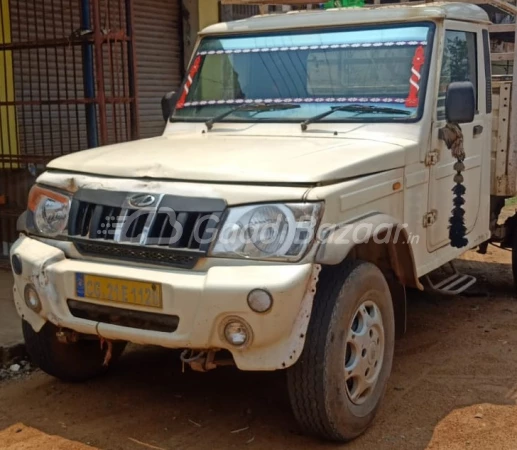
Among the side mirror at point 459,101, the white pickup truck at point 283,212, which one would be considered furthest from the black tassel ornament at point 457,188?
the side mirror at point 459,101

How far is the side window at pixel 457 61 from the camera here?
175 inches

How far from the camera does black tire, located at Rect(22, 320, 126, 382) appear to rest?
3990 mm

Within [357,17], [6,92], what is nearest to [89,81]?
[6,92]

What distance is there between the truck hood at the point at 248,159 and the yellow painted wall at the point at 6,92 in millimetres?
3215

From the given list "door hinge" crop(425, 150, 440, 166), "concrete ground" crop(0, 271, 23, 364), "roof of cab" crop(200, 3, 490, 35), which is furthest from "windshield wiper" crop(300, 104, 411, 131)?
"concrete ground" crop(0, 271, 23, 364)

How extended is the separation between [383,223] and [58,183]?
1.59m

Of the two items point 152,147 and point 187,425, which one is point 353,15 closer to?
point 152,147

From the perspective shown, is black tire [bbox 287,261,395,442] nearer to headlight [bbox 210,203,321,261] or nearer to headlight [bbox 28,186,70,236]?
headlight [bbox 210,203,321,261]

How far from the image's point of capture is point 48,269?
348 cm

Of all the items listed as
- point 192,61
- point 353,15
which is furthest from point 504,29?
point 192,61

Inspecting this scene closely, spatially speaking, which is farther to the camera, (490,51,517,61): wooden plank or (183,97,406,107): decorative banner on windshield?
(490,51,517,61): wooden plank

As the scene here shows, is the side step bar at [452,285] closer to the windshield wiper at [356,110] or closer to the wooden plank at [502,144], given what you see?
the wooden plank at [502,144]

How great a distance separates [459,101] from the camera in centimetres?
414

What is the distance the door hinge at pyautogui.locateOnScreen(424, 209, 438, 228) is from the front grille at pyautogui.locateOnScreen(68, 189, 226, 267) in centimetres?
157
